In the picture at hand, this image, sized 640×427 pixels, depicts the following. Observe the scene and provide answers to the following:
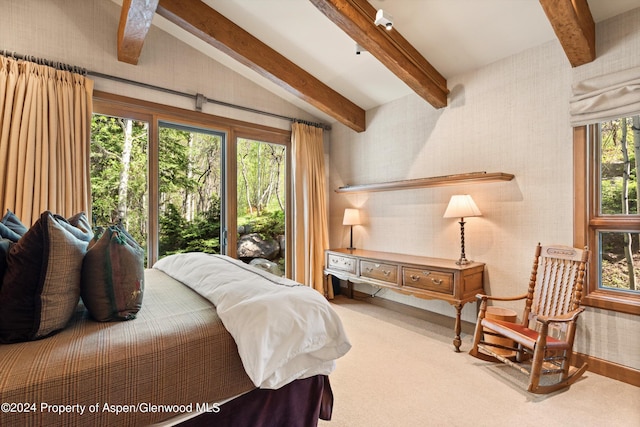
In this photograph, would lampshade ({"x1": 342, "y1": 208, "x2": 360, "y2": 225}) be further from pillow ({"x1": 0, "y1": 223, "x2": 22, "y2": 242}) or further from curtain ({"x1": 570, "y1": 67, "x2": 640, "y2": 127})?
pillow ({"x1": 0, "y1": 223, "x2": 22, "y2": 242})

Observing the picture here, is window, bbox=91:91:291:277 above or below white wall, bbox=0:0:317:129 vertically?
below

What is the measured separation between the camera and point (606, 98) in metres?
2.22

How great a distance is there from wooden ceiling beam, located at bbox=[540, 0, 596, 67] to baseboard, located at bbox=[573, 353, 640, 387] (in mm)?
2266

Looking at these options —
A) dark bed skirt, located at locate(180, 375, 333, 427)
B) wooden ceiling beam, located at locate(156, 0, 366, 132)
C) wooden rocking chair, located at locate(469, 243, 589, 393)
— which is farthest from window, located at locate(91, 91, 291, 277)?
wooden rocking chair, located at locate(469, 243, 589, 393)

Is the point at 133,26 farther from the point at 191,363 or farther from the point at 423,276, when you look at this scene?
the point at 423,276

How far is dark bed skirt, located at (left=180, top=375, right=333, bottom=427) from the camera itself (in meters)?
1.25

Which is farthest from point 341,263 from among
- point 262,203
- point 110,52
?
point 110,52

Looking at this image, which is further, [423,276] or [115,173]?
[115,173]

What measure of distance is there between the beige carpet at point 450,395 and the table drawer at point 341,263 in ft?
3.33

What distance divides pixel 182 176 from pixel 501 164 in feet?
10.9

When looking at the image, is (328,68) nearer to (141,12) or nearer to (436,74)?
(436,74)

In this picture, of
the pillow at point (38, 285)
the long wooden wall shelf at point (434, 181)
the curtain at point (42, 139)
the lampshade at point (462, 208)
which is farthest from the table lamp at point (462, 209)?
the curtain at point (42, 139)

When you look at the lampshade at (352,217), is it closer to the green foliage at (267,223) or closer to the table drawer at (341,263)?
the table drawer at (341,263)

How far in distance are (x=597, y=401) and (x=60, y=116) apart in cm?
457
